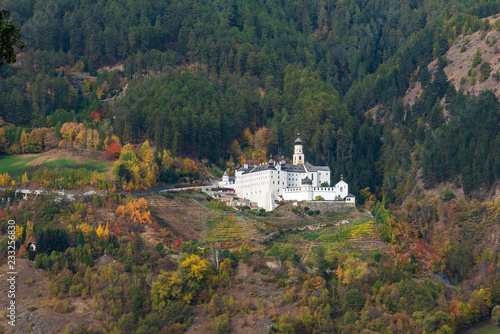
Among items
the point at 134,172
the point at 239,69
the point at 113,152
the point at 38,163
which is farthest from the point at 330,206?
the point at 239,69

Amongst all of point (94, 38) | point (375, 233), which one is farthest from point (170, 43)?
point (375, 233)

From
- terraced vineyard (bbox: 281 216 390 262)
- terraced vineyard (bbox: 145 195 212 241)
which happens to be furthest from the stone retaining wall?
terraced vineyard (bbox: 145 195 212 241)

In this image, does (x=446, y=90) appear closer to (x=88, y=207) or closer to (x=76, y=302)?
(x=88, y=207)

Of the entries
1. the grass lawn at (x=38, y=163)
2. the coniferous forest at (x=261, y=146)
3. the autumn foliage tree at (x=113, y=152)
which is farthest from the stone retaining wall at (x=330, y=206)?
the autumn foliage tree at (x=113, y=152)

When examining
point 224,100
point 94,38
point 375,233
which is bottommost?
point 375,233

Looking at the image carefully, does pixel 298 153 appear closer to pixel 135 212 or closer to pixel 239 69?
pixel 135 212

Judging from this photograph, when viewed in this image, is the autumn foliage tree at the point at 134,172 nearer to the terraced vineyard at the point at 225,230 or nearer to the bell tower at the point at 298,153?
the terraced vineyard at the point at 225,230
